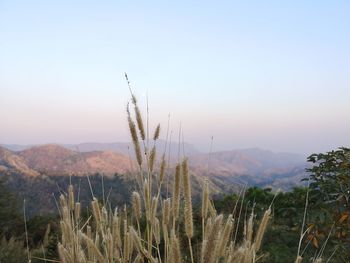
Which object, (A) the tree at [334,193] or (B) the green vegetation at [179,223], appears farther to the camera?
(A) the tree at [334,193]

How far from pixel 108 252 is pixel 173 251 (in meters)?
0.68

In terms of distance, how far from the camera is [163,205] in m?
2.16

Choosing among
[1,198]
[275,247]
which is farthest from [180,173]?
[1,198]

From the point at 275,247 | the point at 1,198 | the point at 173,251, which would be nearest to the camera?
the point at 173,251

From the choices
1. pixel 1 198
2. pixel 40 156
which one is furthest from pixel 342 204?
pixel 40 156

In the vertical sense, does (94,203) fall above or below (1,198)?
above

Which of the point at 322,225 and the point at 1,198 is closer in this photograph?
the point at 322,225

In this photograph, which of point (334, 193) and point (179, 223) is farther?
point (334, 193)

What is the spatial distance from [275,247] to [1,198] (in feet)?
42.1

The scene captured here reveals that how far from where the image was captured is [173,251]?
170 centimetres

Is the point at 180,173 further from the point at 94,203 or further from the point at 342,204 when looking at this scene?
the point at 342,204

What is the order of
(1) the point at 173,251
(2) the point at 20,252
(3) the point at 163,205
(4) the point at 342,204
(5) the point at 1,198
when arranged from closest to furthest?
(1) the point at 173,251, (3) the point at 163,205, (4) the point at 342,204, (2) the point at 20,252, (5) the point at 1,198

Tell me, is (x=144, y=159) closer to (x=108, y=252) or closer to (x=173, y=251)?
(x=108, y=252)

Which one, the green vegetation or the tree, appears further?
the tree
